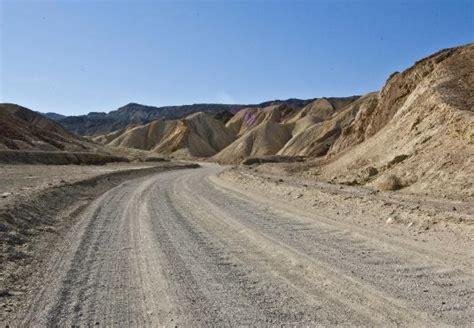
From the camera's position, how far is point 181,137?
129 metres

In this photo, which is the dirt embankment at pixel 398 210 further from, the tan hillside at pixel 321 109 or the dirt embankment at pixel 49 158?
the tan hillside at pixel 321 109

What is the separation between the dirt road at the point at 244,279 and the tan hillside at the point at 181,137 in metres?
107

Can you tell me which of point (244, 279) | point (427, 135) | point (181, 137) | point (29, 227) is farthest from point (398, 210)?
point (181, 137)

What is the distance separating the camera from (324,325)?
5430 millimetres

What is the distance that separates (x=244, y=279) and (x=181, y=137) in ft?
402

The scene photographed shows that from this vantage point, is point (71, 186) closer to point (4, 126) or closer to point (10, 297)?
point (10, 297)

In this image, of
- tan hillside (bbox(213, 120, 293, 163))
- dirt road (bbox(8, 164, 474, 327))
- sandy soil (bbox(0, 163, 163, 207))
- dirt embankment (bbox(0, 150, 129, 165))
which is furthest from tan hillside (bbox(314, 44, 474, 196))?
tan hillside (bbox(213, 120, 293, 163))

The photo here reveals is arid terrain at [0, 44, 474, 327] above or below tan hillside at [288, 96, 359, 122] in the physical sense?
below

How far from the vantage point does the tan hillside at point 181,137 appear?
126 m

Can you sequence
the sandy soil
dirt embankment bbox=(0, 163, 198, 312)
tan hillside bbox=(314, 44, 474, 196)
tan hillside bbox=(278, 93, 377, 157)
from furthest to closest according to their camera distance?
tan hillside bbox=(278, 93, 377, 157) → tan hillside bbox=(314, 44, 474, 196) → the sandy soil → dirt embankment bbox=(0, 163, 198, 312)

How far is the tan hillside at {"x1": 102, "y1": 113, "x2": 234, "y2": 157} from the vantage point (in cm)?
12588

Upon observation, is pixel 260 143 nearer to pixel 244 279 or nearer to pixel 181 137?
pixel 181 137

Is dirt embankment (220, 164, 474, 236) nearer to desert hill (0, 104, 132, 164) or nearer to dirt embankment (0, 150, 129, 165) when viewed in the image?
dirt embankment (0, 150, 129, 165)

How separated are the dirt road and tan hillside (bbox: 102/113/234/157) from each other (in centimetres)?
10706
